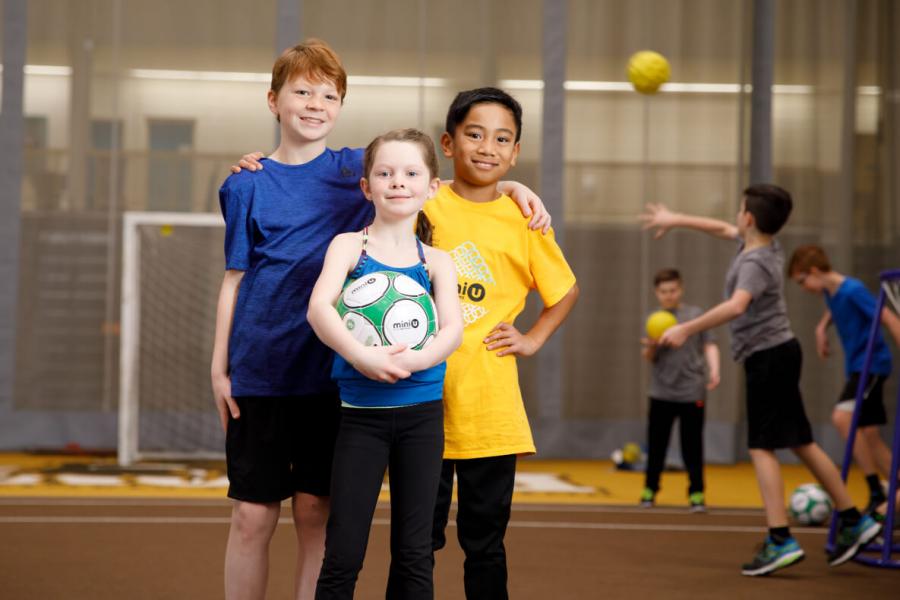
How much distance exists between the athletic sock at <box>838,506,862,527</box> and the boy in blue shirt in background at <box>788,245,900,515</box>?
34.5 inches

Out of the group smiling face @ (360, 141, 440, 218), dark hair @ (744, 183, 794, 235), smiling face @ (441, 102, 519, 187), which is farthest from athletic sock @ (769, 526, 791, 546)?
smiling face @ (360, 141, 440, 218)

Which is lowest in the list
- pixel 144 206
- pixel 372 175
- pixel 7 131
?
pixel 372 175

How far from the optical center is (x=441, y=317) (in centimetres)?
241

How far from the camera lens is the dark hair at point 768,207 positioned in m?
4.14

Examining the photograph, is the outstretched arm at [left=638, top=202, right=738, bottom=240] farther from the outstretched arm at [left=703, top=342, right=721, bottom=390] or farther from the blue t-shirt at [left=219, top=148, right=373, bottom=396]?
the blue t-shirt at [left=219, top=148, right=373, bottom=396]

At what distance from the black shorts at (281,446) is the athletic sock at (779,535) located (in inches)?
80.1

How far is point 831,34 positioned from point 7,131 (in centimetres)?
587

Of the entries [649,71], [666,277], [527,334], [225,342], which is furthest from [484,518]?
[649,71]

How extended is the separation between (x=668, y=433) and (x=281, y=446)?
358cm

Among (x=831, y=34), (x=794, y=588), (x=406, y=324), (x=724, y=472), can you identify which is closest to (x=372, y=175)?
(x=406, y=324)

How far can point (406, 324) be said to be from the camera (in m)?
2.34

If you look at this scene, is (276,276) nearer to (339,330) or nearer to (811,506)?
(339,330)

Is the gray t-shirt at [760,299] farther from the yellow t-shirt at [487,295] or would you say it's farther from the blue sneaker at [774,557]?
the yellow t-shirt at [487,295]

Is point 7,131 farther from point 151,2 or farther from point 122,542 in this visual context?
point 122,542
